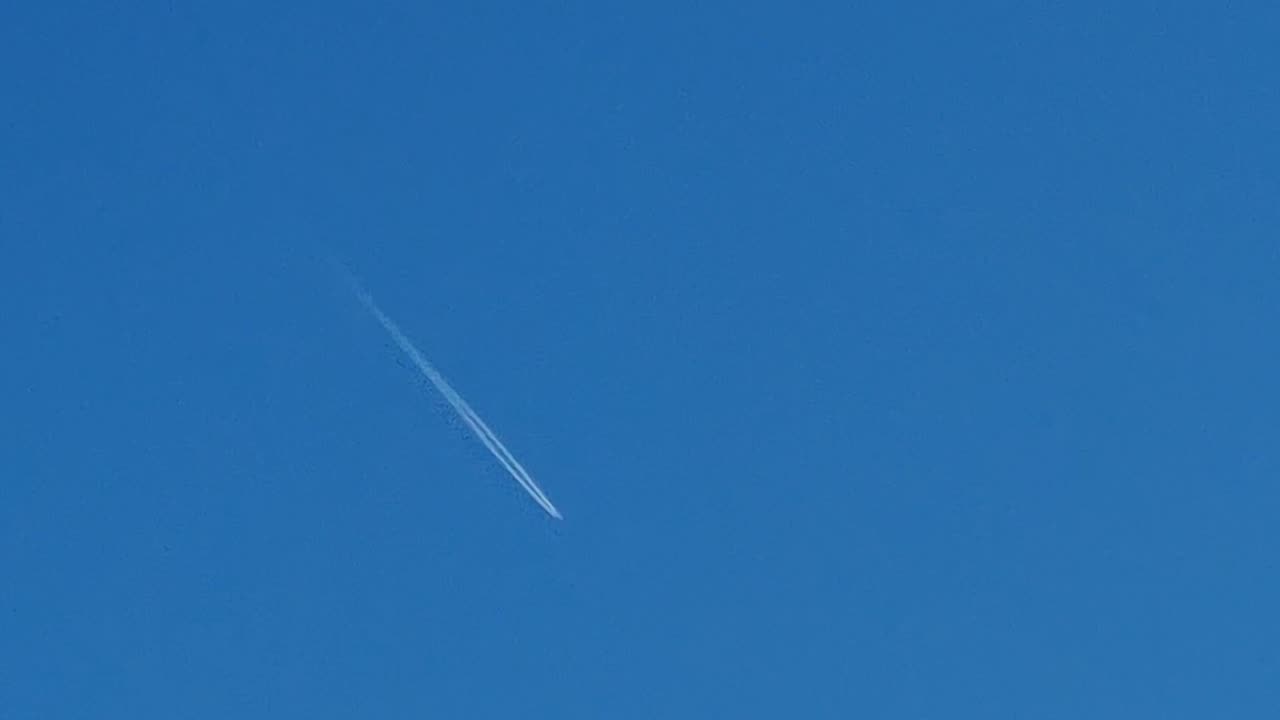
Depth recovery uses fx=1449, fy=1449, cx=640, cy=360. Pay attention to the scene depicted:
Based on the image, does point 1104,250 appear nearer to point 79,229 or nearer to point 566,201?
point 566,201

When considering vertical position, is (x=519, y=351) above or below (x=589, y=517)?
above

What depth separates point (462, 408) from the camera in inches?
68.0

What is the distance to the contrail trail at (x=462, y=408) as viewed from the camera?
1.72m

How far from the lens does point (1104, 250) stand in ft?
5.67

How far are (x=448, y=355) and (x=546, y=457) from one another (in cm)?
17

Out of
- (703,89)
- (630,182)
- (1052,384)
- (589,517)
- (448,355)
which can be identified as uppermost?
(703,89)

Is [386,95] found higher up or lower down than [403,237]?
higher up

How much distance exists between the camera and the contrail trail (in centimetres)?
172

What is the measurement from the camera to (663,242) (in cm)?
176

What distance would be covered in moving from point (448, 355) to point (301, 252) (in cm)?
22

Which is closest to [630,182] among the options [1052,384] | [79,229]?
[1052,384]

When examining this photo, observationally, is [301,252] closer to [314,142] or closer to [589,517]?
[314,142]

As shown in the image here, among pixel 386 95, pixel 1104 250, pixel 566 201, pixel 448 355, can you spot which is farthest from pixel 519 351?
pixel 1104 250

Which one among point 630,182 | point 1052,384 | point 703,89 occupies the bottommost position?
point 1052,384
